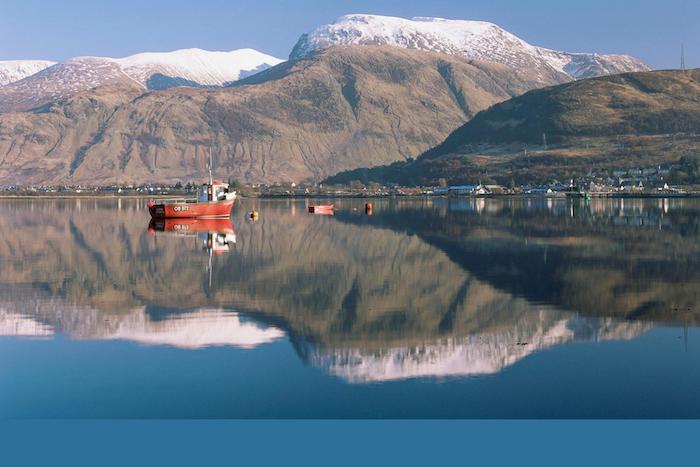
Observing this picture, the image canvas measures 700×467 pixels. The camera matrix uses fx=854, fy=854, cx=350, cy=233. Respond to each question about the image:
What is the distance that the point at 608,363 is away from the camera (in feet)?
61.2

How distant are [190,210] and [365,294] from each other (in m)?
60.5

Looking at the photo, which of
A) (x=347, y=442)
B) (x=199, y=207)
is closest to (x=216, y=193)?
(x=199, y=207)

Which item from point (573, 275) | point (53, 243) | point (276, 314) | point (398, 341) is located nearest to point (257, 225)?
point (53, 243)

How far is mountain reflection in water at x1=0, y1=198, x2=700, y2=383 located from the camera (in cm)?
2102

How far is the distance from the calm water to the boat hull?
130 feet

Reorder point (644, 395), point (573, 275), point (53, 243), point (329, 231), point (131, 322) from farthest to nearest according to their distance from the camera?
point (329, 231) → point (53, 243) → point (573, 275) → point (131, 322) → point (644, 395)

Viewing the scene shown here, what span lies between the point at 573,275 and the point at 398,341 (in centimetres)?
1562

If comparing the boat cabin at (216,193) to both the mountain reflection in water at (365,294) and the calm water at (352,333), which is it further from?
the calm water at (352,333)

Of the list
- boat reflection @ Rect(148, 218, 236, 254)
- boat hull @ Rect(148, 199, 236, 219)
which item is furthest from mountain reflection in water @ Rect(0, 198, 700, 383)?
boat hull @ Rect(148, 199, 236, 219)

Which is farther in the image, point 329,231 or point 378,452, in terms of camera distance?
point 329,231

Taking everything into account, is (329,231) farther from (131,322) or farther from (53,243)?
(131,322)

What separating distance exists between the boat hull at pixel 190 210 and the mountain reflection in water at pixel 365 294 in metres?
29.1

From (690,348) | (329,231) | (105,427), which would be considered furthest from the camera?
(329,231)

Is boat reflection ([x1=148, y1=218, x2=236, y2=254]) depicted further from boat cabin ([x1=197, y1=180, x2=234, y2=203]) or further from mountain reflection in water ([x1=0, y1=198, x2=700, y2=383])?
boat cabin ([x1=197, y1=180, x2=234, y2=203])
